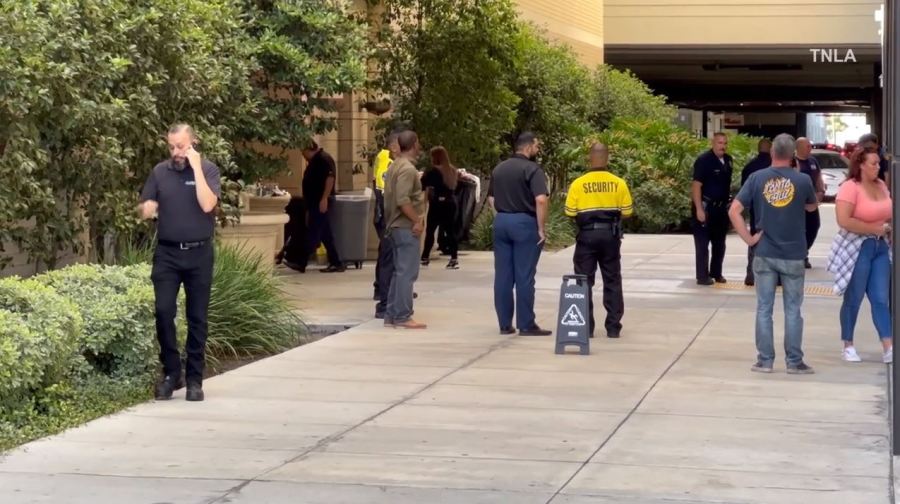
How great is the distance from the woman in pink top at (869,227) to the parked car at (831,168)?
28.4 metres

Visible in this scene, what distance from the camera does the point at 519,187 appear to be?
12703mm

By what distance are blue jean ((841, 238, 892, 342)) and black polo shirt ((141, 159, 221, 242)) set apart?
4.91m

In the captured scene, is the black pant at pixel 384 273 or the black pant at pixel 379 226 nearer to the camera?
the black pant at pixel 384 273

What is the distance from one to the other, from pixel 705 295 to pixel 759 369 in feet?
17.9

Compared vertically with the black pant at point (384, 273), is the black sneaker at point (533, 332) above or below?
below

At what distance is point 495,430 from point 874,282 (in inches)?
152

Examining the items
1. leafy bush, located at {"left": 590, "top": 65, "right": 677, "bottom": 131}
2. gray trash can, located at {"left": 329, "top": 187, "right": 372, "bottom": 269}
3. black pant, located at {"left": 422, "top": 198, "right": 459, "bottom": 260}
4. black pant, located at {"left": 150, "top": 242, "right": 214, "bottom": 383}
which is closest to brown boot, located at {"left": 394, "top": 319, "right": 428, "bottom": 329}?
black pant, located at {"left": 150, "top": 242, "right": 214, "bottom": 383}

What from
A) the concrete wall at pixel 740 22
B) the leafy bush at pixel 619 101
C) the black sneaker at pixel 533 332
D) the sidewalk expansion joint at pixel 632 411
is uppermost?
the concrete wall at pixel 740 22

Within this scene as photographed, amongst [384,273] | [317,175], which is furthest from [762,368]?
[317,175]

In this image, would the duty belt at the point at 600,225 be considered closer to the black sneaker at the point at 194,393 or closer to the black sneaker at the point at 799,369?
the black sneaker at the point at 799,369

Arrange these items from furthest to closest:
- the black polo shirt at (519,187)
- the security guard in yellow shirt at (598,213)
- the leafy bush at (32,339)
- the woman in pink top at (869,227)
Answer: the black polo shirt at (519,187) → the security guard in yellow shirt at (598,213) → the woman in pink top at (869,227) → the leafy bush at (32,339)

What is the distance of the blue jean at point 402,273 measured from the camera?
1306 centimetres

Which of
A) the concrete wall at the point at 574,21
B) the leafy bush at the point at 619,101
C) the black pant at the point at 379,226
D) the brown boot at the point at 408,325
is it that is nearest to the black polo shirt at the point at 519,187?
the brown boot at the point at 408,325

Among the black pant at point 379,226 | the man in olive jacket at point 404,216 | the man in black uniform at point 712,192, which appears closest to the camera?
Answer: the man in olive jacket at point 404,216
